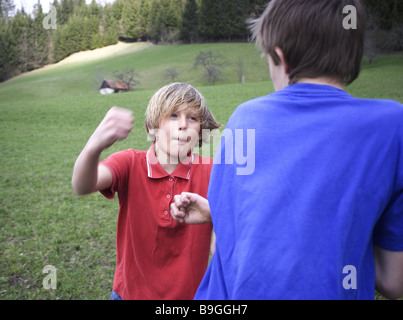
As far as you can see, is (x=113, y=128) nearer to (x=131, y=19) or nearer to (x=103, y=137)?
(x=103, y=137)

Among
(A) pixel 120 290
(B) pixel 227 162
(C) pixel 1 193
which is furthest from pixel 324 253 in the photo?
(C) pixel 1 193

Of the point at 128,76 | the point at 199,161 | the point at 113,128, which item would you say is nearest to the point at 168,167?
the point at 199,161

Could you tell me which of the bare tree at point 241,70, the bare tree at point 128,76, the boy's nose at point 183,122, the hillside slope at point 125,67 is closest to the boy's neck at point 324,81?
the boy's nose at point 183,122

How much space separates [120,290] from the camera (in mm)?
1725

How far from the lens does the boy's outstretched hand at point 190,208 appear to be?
4.03ft

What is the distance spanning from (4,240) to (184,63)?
147 feet

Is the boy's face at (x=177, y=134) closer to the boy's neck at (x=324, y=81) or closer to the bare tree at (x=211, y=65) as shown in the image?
the boy's neck at (x=324, y=81)

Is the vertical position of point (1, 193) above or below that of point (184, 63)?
below

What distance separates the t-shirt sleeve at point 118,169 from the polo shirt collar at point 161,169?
110mm

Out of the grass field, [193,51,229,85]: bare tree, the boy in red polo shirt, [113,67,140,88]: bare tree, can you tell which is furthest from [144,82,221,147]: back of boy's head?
[113,67,140,88]: bare tree

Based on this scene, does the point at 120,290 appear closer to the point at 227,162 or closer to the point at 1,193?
the point at 227,162

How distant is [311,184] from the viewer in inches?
31.7

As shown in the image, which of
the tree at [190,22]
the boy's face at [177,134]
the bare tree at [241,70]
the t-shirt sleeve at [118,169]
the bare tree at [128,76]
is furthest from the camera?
the tree at [190,22]
